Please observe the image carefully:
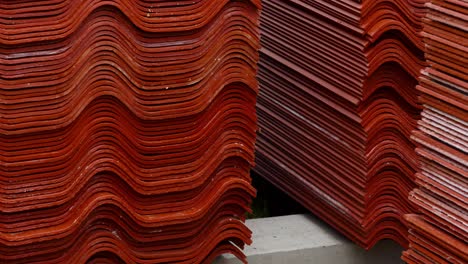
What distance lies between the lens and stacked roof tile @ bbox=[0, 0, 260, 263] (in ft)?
17.2

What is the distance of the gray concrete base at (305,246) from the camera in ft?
20.8

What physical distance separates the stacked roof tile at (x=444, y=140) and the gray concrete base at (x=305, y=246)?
1.05 m

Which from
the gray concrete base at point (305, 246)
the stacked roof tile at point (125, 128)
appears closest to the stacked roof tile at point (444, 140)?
the stacked roof tile at point (125, 128)

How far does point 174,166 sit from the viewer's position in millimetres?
5691

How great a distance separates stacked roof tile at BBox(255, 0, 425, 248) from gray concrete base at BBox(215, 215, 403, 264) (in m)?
0.10

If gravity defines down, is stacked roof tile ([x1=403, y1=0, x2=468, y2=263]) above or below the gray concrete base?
above

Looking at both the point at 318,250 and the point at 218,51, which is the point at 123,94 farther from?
the point at 318,250

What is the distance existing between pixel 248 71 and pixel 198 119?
359 millimetres

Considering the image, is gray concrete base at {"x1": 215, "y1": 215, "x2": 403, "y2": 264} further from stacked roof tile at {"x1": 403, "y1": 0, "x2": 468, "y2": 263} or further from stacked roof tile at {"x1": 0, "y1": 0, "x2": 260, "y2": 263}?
stacked roof tile at {"x1": 403, "y1": 0, "x2": 468, "y2": 263}

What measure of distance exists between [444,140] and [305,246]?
1436 millimetres

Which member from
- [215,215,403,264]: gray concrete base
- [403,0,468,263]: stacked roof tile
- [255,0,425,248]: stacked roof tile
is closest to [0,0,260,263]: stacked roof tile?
[215,215,403,264]: gray concrete base

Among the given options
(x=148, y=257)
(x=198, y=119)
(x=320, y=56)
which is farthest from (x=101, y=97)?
(x=320, y=56)

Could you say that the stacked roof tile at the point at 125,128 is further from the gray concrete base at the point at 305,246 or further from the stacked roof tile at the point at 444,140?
the stacked roof tile at the point at 444,140

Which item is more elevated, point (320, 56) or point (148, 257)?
point (320, 56)
